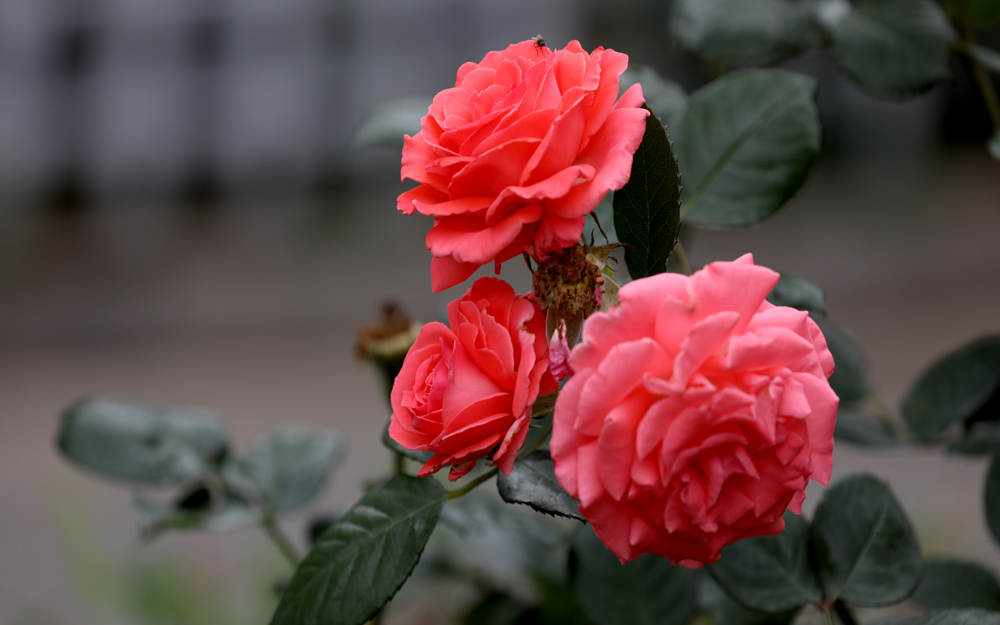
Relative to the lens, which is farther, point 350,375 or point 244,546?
point 350,375

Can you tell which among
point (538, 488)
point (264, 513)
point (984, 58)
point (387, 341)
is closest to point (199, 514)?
point (264, 513)

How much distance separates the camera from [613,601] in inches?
12.8

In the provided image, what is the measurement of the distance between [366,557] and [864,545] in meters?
0.19

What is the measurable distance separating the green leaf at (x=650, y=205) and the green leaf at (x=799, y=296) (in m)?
0.06

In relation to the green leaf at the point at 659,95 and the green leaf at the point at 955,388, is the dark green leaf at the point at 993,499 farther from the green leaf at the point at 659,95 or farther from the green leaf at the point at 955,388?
the green leaf at the point at 659,95

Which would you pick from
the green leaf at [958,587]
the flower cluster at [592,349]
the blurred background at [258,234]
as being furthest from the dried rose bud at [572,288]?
the blurred background at [258,234]

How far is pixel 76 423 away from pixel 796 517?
38cm

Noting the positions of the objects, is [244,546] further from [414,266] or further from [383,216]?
[383,216]

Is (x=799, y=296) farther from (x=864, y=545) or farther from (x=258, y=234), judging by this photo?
(x=258, y=234)

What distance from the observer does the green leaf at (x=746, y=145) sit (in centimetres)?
29

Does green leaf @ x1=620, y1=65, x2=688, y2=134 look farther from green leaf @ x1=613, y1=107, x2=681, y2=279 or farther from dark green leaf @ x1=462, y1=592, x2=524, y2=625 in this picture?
dark green leaf @ x1=462, y1=592, x2=524, y2=625

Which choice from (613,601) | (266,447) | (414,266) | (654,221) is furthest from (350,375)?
(654,221)

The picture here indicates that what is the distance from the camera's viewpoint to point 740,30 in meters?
0.36

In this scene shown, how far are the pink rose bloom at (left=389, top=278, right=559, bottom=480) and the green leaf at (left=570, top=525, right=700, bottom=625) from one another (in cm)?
14
